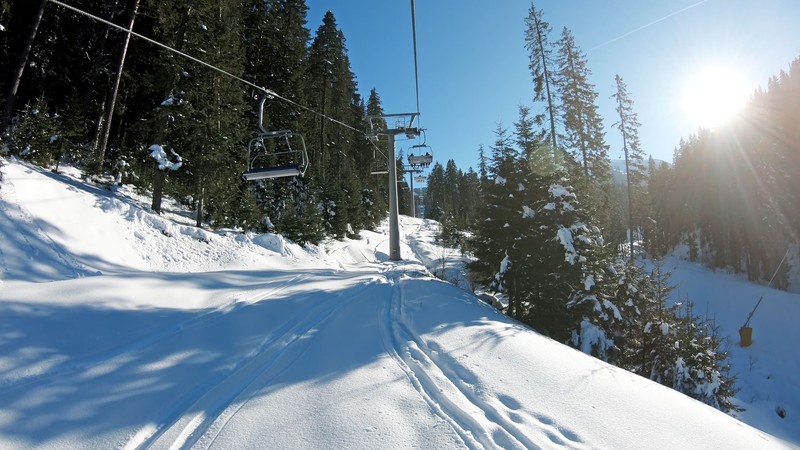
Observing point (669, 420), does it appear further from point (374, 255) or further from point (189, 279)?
point (374, 255)

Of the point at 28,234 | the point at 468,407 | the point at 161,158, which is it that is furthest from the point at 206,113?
the point at 468,407

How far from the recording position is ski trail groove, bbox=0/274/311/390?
12.2ft

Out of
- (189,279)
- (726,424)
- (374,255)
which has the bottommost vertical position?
(726,424)

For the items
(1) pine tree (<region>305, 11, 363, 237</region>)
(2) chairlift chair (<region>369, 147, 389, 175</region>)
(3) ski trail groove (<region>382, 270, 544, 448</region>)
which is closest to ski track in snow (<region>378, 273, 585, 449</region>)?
(3) ski trail groove (<region>382, 270, 544, 448</region>)

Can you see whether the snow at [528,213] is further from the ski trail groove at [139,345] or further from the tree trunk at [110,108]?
the tree trunk at [110,108]

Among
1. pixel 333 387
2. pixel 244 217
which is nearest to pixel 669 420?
pixel 333 387

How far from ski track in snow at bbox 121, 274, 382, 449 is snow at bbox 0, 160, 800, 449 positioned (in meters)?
0.02

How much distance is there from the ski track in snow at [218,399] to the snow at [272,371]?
2 cm

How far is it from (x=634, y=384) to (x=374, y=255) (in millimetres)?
→ 22496

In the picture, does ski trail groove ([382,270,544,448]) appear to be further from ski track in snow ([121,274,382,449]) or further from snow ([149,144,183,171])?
snow ([149,144,183,171])

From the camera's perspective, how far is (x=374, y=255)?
87.3 feet

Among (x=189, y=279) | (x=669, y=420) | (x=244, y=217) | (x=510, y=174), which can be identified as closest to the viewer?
(x=669, y=420)

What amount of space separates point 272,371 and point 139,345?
6.17 ft

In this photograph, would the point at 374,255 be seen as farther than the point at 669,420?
Yes
